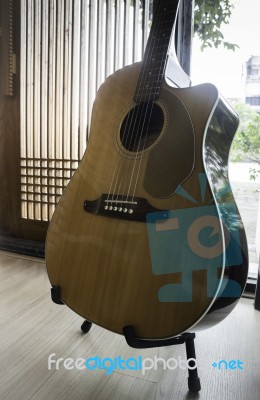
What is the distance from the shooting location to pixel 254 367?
107cm

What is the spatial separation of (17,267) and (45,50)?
1462 mm

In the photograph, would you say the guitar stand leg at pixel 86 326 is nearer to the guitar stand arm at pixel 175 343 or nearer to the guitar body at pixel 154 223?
the guitar body at pixel 154 223

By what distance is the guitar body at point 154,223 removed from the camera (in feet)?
2.66

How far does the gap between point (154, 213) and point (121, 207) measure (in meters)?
0.12

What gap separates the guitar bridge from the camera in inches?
35.6

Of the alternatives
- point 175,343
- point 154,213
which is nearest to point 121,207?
point 154,213

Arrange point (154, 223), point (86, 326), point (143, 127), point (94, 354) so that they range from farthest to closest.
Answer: point (86, 326)
point (94, 354)
point (143, 127)
point (154, 223)

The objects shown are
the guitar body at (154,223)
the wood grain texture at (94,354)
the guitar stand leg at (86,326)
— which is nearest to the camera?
the guitar body at (154,223)

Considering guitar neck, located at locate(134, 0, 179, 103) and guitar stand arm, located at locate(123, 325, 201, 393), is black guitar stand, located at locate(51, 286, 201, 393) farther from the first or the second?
guitar neck, located at locate(134, 0, 179, 103)

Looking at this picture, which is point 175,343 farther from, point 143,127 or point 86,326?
point 143,127

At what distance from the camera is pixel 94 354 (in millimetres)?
1129

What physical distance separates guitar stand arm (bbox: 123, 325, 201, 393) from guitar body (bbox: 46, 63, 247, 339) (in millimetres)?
22

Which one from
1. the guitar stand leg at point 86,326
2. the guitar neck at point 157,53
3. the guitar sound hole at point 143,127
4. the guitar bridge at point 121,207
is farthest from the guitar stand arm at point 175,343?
the guitar neck at point 157,53

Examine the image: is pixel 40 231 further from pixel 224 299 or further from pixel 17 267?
pixel 224 299
